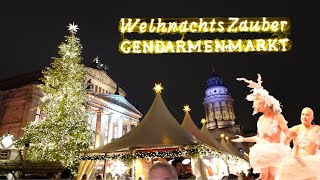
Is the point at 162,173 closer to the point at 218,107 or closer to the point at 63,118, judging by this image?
the point at 63,118

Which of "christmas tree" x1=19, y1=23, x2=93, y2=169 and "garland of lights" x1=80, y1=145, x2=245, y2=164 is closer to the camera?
"garland of lights" x1=80, y1=145, x2=245, y2=164

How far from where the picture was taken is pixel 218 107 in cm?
7200

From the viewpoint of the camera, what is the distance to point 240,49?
9.13m

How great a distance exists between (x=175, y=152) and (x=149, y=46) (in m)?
4.37

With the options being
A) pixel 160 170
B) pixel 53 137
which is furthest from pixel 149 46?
pixel 53 137

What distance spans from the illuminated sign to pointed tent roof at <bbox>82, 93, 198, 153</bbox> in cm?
303

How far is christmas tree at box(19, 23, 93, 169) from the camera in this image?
2016cm

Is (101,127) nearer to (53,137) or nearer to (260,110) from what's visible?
(53,137)

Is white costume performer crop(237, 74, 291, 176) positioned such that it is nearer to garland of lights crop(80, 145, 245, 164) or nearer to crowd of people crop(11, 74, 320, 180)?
crowd of people crop(11, 74, 320, 180)

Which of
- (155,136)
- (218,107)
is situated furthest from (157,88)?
(218,107)

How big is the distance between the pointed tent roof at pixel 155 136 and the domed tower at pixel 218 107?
59.6m

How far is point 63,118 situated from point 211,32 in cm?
1559

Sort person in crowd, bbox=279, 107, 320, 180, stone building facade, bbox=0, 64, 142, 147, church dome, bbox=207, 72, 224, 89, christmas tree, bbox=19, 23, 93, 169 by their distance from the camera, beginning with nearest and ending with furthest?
person in crowd, bbox=279, 107, 320, 180 < christmas tree, bbox=19, 23, 93, 169 < stone building facade, bbox=0, 64, 142, 147 < church dome, bbox=207, 72, 224, 89

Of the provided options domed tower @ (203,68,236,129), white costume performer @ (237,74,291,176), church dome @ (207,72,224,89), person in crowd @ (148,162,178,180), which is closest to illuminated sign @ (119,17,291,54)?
white costume performer @ (237,74,291,176)
